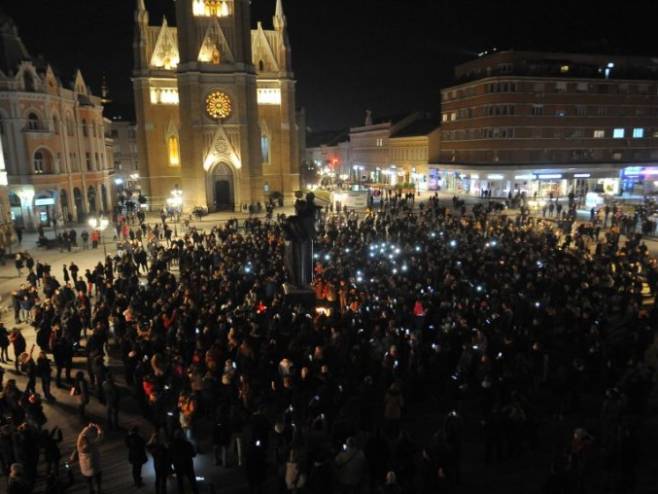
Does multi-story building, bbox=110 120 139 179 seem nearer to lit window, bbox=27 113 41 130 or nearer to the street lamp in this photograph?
the street lamp

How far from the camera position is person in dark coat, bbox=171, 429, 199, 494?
26.0 ft

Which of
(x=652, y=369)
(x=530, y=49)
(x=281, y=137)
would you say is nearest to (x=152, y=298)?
(x=652, y=369)

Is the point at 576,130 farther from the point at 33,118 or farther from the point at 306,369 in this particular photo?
the point at 306,369

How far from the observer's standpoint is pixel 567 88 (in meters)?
53.5

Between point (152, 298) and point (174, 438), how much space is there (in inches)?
307

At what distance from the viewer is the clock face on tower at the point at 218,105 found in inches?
1873

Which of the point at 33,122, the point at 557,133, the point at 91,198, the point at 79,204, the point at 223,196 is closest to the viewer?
the point at 33,122

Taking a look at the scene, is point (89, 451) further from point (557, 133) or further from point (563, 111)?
point (563, 111)

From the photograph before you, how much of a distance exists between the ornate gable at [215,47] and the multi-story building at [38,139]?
11620 mm

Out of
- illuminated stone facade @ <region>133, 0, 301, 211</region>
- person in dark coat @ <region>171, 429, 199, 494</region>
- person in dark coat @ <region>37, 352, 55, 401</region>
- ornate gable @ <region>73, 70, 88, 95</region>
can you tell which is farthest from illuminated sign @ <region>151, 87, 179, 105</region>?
person in dark coat @ <region>171, 429, 199, 494</region>

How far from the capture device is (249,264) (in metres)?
18.9

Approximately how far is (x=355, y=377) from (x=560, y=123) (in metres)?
52.1

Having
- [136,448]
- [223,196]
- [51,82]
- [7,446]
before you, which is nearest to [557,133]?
[223,196]

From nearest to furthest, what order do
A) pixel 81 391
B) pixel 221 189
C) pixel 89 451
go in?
1. pixel 89 451
2. pixel 81 391
3. pixel 221 189
